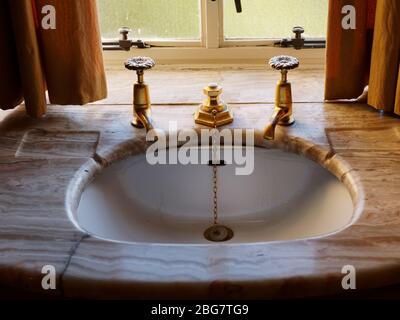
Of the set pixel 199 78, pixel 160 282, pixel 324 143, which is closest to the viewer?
pixel 160 282

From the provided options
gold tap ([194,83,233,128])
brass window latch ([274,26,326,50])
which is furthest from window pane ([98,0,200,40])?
gold tap ([194,83,233,128])

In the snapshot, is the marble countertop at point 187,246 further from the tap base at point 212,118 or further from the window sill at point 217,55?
the window sill at point 217,55

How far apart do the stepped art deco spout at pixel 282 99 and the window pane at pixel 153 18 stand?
33cm

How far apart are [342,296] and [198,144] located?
0.46 meters

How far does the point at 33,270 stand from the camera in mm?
844

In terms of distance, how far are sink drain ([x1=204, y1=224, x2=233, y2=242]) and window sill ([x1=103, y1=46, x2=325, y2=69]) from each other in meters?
0.46

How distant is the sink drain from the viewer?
1195 millimetres

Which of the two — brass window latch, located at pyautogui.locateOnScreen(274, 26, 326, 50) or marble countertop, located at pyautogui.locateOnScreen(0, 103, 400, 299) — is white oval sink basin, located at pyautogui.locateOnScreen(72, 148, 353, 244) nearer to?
marble countertop, located at pyautogui.locateOnScreen(0, 103, 400, 299)

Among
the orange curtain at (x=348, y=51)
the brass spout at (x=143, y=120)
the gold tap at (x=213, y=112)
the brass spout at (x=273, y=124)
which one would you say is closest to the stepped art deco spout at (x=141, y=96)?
the brass spout at (x=143, y=120)

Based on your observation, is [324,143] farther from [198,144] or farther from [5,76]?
[5,76]

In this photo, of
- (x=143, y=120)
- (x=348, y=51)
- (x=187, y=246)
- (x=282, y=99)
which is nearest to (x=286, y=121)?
(x=282, y=99)

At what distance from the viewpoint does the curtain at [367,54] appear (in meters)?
1.14
